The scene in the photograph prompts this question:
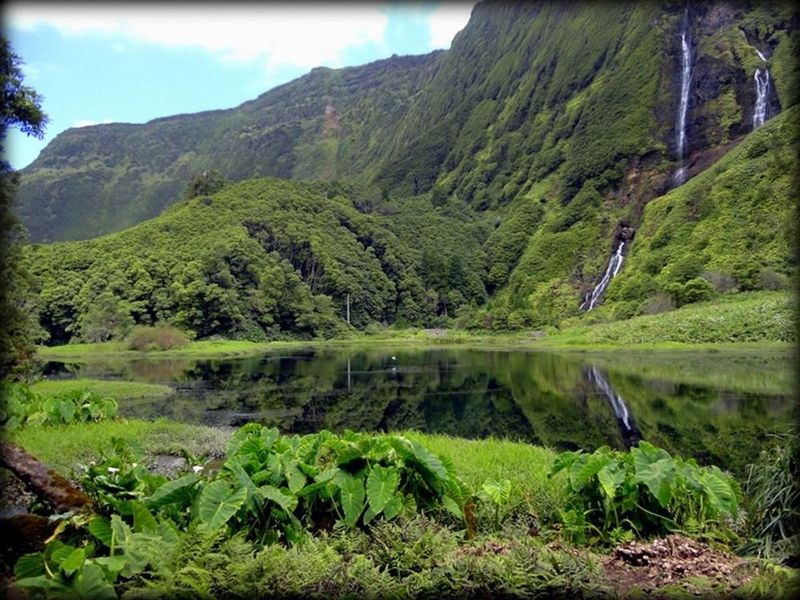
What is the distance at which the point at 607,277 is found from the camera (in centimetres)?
10175

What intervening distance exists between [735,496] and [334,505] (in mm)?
5654

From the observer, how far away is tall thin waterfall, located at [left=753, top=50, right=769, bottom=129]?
110 meters

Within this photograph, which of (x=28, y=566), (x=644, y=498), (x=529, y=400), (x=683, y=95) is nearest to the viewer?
(x=28, y=566)

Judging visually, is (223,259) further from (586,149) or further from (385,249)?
(586,149)

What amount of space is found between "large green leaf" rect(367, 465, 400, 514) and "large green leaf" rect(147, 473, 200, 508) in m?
2.21

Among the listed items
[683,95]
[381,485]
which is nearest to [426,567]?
[381,485]

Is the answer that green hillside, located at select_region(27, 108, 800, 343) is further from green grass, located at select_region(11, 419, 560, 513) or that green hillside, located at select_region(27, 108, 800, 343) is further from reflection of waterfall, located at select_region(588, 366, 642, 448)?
green grass, located at select_region(11, 419, 560, 513)

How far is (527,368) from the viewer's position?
152 feet

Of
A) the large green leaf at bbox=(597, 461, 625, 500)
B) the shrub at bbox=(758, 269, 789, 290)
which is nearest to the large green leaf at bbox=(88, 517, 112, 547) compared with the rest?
the large green leaf at bbox=(597, 461, 625, 500)

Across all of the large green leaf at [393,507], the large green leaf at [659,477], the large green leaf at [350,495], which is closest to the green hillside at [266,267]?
the large green leaf at [350,495]

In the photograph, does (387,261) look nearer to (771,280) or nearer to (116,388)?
(771,280)

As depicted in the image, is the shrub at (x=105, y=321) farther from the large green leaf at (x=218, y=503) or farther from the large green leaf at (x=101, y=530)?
the large green leaf at (x=101, y=530)

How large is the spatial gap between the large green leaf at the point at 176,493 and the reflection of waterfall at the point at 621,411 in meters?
15.8

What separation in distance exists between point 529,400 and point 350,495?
23.8 metres
